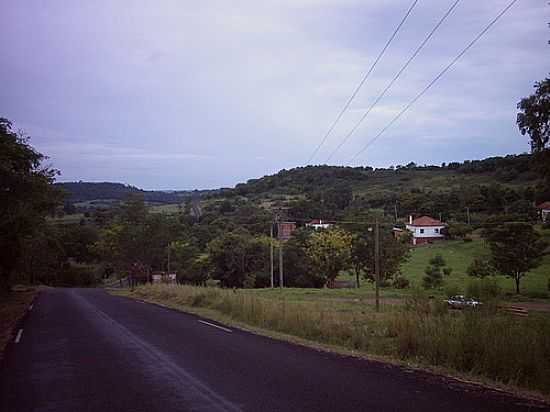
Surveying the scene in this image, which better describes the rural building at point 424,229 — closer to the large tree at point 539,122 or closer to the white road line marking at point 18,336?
the large tree at point 539,122

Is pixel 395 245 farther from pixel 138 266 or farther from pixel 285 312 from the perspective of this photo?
pixel 285 312

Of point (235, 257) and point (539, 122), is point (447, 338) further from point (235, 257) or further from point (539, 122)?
point (235, 257)

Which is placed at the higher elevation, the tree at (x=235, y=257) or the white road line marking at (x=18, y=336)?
the tree at (x=235, y=257)

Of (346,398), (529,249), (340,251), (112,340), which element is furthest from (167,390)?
(340,251)

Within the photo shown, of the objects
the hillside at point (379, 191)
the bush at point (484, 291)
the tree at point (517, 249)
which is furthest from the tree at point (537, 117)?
the hillside at point (379, 191)

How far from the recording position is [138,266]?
185 feet

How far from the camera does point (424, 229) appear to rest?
76.2 meters

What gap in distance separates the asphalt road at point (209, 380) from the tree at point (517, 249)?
37136 mm

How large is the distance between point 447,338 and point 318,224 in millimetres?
66098

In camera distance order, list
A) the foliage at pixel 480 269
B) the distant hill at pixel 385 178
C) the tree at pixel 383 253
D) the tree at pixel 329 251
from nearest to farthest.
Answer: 1. the foliage at pixel 480 269
2. the tree at pixel 383 253
3. the tree at pixel 329 251
4. the distant hill at pixel 385 178

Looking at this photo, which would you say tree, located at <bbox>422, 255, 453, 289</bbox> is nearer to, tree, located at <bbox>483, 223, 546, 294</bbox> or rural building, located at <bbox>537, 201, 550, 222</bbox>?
tree, located at <bbox>483, 223, 546, 294</bbox>

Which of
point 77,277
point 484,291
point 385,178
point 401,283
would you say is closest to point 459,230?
point 401,283

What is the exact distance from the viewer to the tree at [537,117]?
21234mm

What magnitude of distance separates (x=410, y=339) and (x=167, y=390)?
601cm
